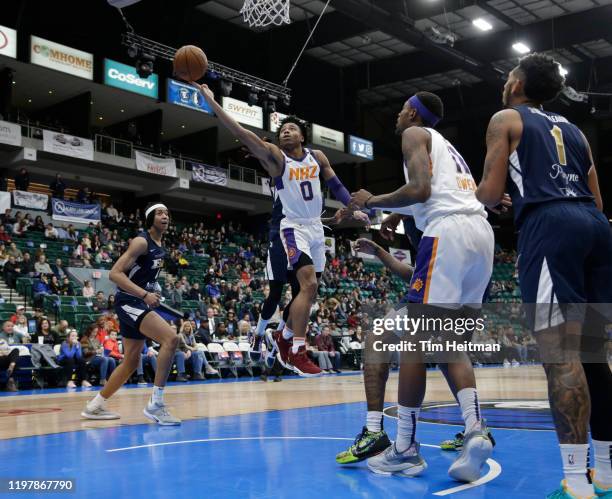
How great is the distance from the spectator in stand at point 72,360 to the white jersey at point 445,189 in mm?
9703

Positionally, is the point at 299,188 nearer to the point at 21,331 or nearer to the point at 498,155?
the point at 498,155

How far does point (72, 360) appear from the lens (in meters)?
12.2

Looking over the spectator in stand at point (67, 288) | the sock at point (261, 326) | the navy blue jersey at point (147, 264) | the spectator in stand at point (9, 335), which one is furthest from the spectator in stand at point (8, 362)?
the sock at point (261, 326)

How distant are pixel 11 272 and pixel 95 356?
16.2 ft

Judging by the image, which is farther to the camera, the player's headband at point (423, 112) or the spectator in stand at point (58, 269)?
the spectator in stand at point (58, 269)

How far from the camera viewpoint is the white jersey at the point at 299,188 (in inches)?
211

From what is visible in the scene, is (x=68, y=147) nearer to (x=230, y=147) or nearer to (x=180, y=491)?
(x=230, y=147)

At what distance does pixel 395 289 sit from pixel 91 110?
1420 centimetres

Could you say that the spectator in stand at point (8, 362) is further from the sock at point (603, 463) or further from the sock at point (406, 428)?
the sock at point (603, 463)

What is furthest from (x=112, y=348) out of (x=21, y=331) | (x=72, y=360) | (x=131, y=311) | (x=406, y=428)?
(x=406, y=428)

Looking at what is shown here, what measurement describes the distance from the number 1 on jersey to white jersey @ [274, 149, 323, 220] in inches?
99.9

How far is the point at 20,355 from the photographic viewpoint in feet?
38.7

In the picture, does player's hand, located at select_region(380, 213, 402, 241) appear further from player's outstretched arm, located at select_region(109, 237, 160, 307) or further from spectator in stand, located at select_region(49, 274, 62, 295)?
spectator in stand, located at select_region(49, 274, 62, 295)

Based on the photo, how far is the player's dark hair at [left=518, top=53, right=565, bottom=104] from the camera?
3146 millimetres
